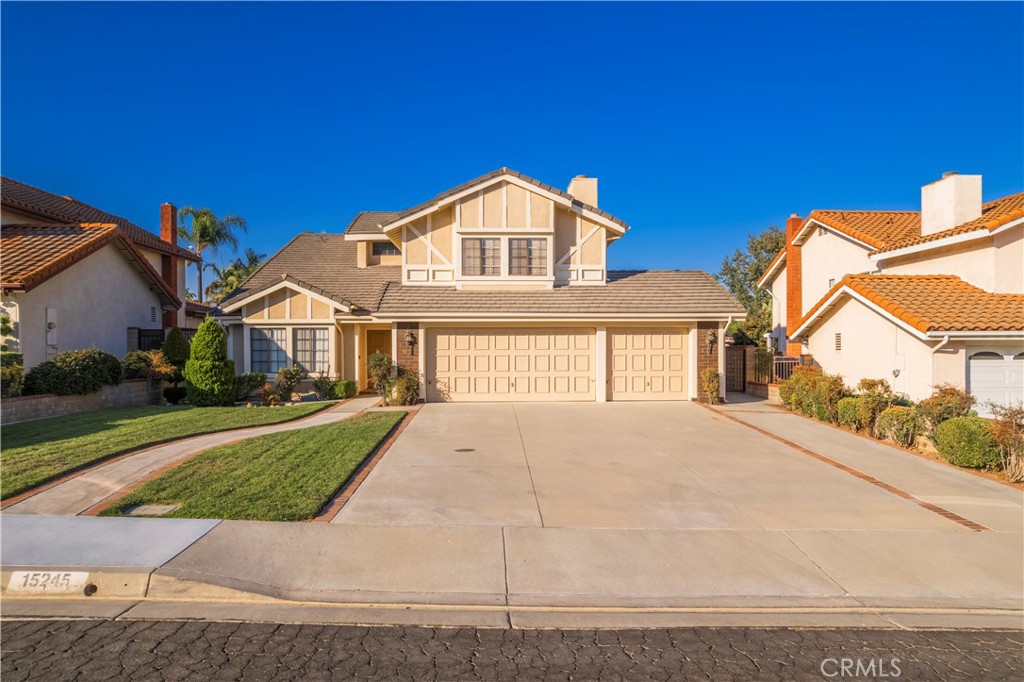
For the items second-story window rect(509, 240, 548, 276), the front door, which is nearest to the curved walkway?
the front door

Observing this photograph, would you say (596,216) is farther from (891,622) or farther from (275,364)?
(891,622)

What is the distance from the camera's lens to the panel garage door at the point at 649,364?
1705 centimetres

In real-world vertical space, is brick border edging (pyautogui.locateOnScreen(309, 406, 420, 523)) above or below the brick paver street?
above

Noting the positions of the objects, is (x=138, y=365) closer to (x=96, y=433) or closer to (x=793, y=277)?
(x=96, y=433)

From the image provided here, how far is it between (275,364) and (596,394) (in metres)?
10.8

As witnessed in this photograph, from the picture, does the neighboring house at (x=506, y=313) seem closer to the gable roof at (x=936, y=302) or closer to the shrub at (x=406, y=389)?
the shrub at (x=406, y=389)

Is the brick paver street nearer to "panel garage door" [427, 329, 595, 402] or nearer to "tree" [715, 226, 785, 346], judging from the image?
"panel garage door" [427, 329, 595, 402]

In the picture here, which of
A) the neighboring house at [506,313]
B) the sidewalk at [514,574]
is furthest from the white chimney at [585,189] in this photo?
the sidewalk at [514,574]

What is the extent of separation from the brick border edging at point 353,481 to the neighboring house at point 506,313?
4894mm

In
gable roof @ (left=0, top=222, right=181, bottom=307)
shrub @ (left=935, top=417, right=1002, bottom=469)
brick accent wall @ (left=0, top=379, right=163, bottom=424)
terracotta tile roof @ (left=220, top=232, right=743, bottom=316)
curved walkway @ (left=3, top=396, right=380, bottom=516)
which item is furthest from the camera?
terracotta tile roof @ (left=220, top=232, right=743, bottom=316)

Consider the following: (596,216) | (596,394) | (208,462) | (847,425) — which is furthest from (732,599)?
(596,216)

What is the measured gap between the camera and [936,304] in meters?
13.3

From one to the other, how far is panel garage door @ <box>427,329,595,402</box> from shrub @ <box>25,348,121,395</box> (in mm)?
8521

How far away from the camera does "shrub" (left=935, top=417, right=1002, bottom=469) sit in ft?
30.6
